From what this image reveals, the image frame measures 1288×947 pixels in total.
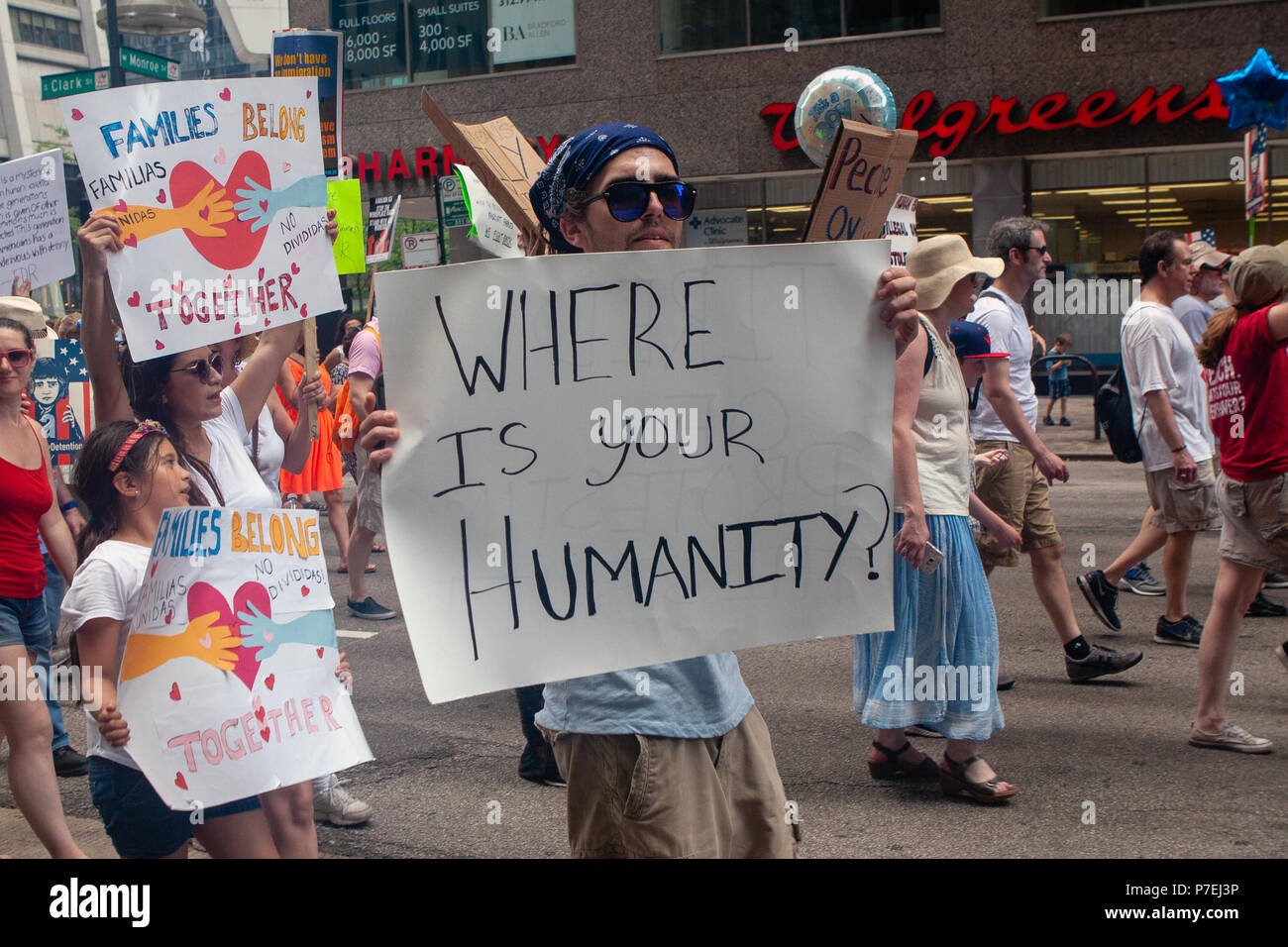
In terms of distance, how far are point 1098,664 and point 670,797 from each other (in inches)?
159

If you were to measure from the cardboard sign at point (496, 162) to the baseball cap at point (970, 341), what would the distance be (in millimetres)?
2209

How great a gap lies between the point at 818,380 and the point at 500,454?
621mm

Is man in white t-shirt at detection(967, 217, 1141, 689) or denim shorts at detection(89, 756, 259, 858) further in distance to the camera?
man in white t-shirt at detection(967, 217, 1141, 689)

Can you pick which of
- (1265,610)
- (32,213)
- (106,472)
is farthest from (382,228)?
(106,472)

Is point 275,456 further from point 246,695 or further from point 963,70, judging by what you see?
point 963,70

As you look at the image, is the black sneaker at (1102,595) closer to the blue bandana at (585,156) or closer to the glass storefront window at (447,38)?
the blue bandana at (585,156)

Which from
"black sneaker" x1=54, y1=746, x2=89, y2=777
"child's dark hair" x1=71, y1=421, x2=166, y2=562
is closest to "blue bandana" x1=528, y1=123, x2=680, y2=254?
"child's dark hair" x1=71, y1=421, x2=166, y2=562

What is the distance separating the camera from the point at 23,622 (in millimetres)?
4203

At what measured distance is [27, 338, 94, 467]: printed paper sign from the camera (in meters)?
6.79

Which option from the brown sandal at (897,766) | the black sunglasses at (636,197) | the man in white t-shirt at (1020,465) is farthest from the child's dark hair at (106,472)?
the man in white t-shirt at (1020,465)

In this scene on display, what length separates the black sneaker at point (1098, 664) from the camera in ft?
18.5

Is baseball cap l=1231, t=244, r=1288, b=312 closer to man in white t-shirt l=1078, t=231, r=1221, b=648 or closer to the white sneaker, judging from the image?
man in white t-shirt l=1078, t=231, r=1221, b=648

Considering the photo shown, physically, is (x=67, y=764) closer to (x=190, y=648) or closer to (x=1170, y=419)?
(x=190, y=648)

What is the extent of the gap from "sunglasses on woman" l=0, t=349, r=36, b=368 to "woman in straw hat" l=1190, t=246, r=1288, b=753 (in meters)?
4.29
